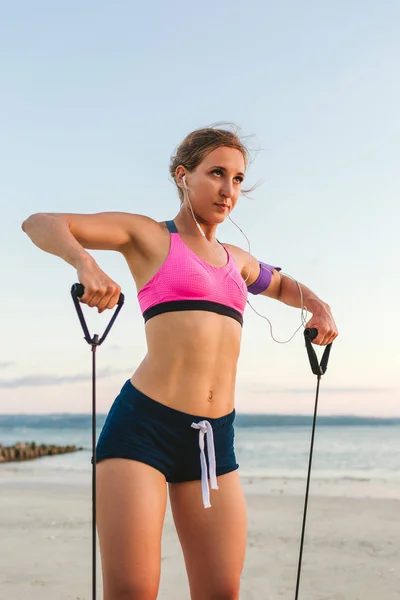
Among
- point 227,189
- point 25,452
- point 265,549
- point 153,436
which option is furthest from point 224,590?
point 25,452

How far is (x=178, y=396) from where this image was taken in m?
2.60

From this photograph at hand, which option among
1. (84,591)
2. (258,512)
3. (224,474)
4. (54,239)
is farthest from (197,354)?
(258,512)

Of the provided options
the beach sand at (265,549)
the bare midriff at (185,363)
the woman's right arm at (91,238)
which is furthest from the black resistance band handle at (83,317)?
the beach sand at (265,549)

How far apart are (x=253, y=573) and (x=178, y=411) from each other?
11.1 feet

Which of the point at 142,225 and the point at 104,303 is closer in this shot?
the point at 104,303

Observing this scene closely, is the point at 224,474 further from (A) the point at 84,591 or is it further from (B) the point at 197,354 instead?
(A) the point at 84,591

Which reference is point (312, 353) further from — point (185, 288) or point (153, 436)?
point (153, 436)

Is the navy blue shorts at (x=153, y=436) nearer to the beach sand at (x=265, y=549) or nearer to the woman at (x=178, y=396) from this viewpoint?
the woman at (x=178, y=396)

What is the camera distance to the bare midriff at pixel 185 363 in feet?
8.50

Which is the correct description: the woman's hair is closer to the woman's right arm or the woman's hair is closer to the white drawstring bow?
the woman's right arm

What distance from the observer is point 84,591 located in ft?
16.7

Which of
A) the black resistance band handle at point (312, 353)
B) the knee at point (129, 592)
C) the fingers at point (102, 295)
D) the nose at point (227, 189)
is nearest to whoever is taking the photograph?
the fingers at point (102, 295)

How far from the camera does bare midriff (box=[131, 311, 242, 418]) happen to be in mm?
2590

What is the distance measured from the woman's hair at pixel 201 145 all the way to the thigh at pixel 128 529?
1.14 m
